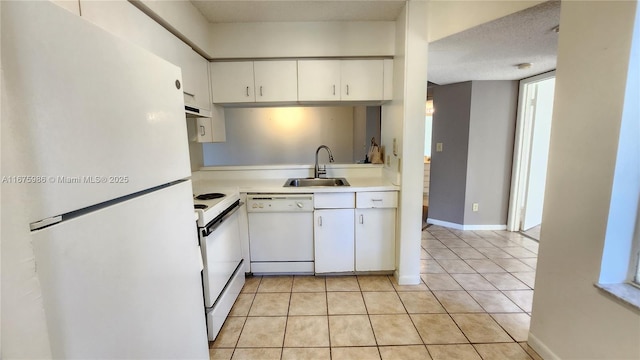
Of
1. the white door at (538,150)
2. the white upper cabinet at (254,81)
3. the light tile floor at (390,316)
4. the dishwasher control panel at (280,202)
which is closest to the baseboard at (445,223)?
the white door at (538,150)

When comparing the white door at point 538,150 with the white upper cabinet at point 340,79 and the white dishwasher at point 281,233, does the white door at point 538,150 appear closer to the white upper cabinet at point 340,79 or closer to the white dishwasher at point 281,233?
the white upper cabinet at point 340,79

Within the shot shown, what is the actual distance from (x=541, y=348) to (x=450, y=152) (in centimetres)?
257

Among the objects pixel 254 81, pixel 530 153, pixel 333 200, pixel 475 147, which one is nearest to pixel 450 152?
pixel 475 147

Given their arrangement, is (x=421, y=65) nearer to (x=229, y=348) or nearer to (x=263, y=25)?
(x=263, y=25)

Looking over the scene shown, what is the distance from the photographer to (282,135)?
172 inches

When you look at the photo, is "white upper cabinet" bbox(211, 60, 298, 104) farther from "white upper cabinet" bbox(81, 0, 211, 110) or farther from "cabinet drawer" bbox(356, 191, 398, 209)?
"cabinet drawer" bbox(356, 191, 398, 209)

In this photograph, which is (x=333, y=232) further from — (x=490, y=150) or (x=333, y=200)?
(x=490, y=150)

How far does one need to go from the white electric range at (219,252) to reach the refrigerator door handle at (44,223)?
38.7 inches

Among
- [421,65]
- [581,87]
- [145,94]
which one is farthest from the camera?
[421,65]

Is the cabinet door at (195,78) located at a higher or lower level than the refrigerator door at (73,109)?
higher

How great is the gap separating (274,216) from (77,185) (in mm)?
1826

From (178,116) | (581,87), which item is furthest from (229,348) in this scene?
(581,87)

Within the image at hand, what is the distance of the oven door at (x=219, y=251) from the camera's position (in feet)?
5.38

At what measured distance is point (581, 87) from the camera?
127cm
